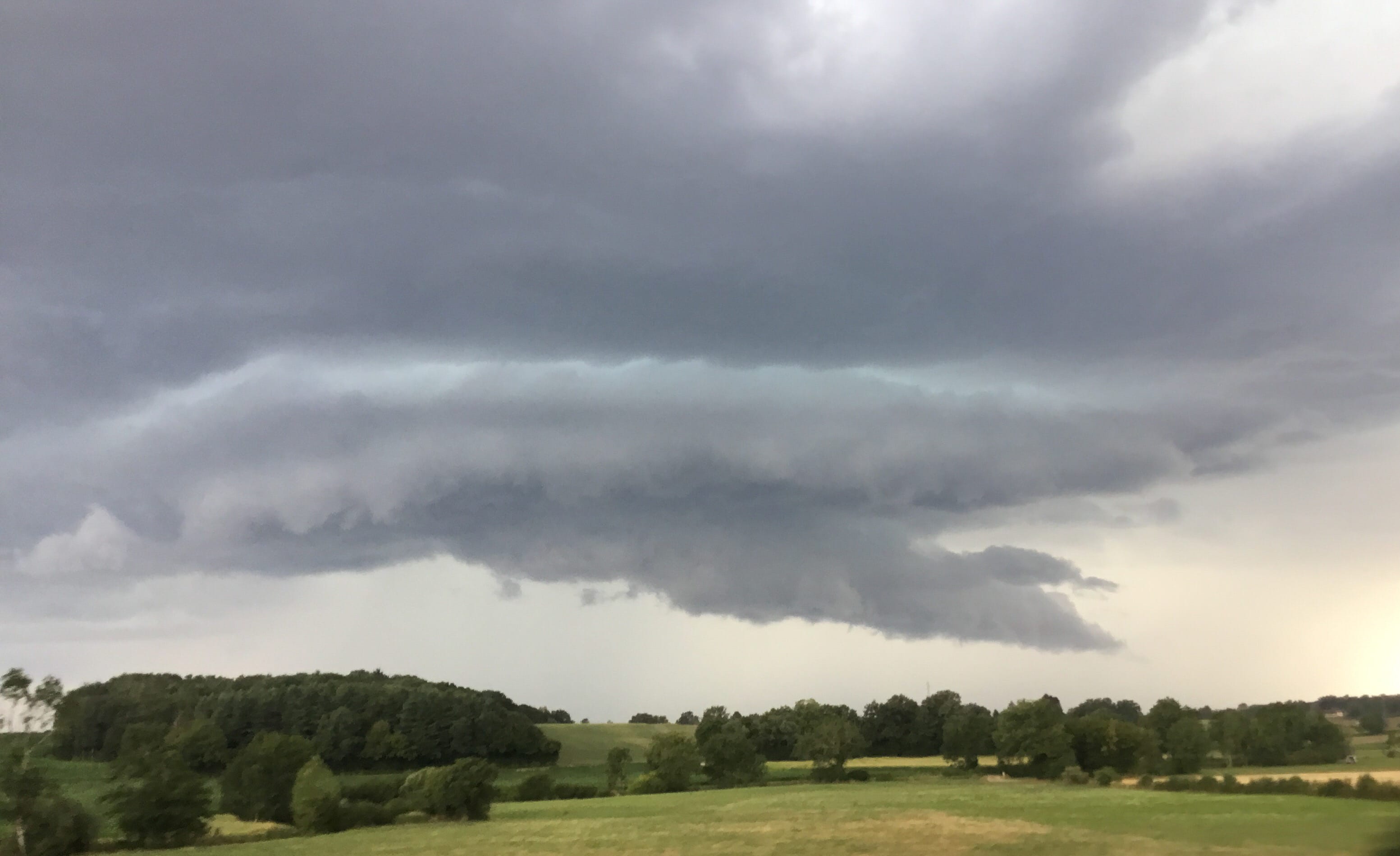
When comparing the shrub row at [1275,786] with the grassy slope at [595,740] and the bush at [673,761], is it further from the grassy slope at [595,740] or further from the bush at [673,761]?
the grassy slope at [595,740]

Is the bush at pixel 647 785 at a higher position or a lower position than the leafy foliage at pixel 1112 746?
lower

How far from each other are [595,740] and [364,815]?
104 metres

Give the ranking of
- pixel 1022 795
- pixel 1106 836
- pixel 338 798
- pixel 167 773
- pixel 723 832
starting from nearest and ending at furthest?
1. pixel 1106 836
2. pixel 723 832
3. pixel 167 773
4. pixel 338 798
5. pixel 1022 795

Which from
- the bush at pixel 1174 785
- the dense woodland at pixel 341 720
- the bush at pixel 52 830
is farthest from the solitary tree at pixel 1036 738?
the bush at pixel 52 830

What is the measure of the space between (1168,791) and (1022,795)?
587 inches

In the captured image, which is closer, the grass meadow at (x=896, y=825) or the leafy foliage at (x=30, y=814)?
the grass meadow at (x=896, y=825)

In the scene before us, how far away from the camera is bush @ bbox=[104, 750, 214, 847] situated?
64.3 meters

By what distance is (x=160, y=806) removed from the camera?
6481cm

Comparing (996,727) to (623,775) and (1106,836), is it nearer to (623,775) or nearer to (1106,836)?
(623,775)

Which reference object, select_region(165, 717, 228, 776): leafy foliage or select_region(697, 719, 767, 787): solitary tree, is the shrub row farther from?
select_region(165, 717, 228, 776): leafy foliage

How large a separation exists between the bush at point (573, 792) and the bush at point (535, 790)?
24.4 inches

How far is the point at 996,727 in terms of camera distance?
135500 millimetres

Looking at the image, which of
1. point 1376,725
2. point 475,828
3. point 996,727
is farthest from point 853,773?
point 475,828

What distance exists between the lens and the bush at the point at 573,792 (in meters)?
110
